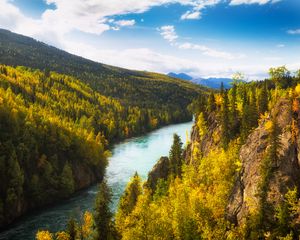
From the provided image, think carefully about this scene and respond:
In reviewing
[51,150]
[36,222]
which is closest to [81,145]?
[51,150]

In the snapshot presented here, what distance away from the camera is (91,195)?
120 metres

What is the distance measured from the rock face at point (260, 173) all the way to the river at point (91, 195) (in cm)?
4783

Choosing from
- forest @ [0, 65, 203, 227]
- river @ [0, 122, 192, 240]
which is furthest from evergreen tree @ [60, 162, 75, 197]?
river @ [0, 122, 192, 240]

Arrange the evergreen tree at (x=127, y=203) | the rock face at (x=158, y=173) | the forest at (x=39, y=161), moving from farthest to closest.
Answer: the rock face at (x=158, y=173) < the forest at (x=39, y=161) < the evergreen tree at (x=127, y=203)

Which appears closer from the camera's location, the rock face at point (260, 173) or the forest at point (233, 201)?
the forest at point (233, 201)

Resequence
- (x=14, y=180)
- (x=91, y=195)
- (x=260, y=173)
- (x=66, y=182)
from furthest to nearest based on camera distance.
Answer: (x=91, y=195) < (x=66, y=182) < (x=14, y=180) < (x=260, y=173)

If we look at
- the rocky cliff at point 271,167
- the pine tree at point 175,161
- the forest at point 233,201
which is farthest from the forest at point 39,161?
the rocky cliff at point 271,167

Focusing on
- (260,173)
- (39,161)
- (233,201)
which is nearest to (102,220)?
(233,201)

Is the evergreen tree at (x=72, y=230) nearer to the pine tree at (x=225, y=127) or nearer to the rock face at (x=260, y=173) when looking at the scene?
the rock face at (x=260, y=173)

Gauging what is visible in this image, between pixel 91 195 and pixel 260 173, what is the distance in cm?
7121

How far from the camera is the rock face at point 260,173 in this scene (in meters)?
57.2

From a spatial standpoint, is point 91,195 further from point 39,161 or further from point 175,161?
point 175,161

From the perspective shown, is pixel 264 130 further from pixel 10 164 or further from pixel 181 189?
pixel 10 164

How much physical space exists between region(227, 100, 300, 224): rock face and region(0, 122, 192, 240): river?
1883 inches
